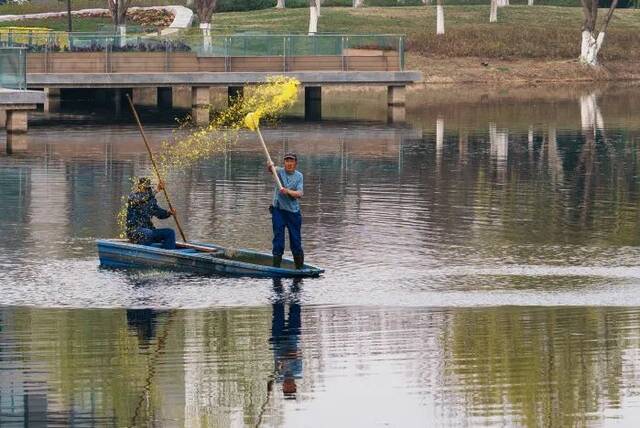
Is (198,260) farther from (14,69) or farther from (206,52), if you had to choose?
(206,52)

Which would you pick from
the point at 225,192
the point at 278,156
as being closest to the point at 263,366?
the point at 225,192

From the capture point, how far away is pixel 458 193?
32.9 meters

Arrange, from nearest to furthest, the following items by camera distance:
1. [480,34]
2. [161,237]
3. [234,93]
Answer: [161,237] < [234,93] < [480,34]

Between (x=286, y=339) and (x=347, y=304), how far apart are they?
2134 millimetres

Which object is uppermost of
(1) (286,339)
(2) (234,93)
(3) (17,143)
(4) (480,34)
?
(4) (480,34)

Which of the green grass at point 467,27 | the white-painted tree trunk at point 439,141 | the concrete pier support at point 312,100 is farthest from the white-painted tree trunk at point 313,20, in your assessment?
the white-painted tree trunk at point 439,141

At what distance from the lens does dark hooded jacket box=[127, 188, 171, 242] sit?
22.8 metres

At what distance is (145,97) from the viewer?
6450cm

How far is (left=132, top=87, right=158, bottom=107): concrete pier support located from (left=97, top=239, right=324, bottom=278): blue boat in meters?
37.6

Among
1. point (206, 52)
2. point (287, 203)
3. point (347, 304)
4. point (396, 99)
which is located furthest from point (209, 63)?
point (347, 304)

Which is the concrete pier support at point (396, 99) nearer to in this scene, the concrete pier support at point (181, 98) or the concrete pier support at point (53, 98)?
the concrete pier support at point (181, 98)

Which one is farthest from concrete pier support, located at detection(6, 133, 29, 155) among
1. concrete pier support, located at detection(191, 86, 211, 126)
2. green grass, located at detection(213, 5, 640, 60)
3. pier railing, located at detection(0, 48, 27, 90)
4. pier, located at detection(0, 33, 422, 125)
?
green grass, located at detection(213, 5, 640, 60)

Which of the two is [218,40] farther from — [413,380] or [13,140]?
[413,380]

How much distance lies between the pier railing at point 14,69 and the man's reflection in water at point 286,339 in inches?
960
